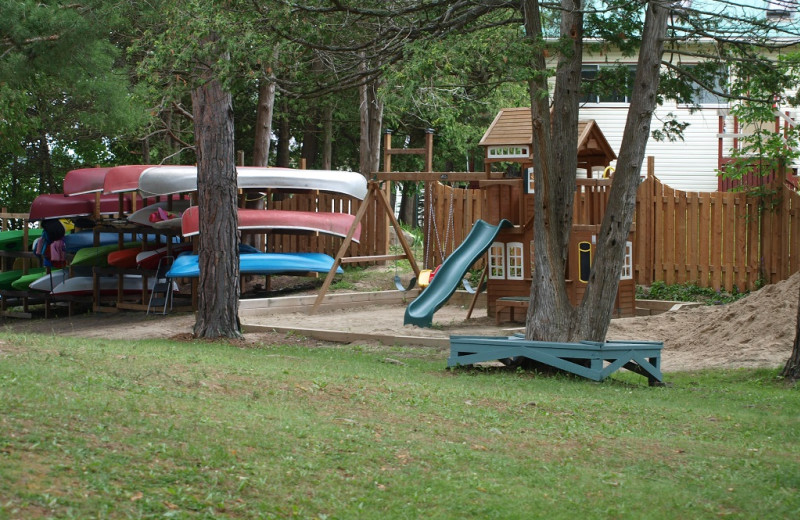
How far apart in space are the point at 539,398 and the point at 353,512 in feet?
14.2

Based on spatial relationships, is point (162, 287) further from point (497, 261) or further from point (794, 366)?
point (794, 366)

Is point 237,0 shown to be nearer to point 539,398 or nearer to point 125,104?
point 539,398

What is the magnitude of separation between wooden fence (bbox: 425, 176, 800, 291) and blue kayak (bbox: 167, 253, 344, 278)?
4693 mm

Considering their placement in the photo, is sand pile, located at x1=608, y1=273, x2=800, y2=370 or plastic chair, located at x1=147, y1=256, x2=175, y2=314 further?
plastic chair, located at x1=147, y1=256, x2=175, y2=314

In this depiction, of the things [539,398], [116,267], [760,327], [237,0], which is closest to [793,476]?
[539,398]

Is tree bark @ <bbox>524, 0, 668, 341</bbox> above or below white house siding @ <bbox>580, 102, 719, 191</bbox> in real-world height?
below

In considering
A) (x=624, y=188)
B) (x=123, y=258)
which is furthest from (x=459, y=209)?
(x=624, y=188)

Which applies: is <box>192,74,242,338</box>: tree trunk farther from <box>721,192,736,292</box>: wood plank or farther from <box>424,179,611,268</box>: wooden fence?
<box>721,192,736,292</box>: wood plank

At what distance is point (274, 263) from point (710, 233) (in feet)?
29.9

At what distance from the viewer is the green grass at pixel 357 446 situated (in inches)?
205

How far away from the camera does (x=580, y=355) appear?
11023 mm

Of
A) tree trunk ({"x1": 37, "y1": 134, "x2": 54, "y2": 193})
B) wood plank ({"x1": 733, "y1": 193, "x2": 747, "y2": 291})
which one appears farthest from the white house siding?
tree trunk ({"x1": 37, "y1": 134, "x2": 54, "y2": 193})

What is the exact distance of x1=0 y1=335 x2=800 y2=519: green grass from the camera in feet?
17.1

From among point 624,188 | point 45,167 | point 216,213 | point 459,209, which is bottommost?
point 216,213
